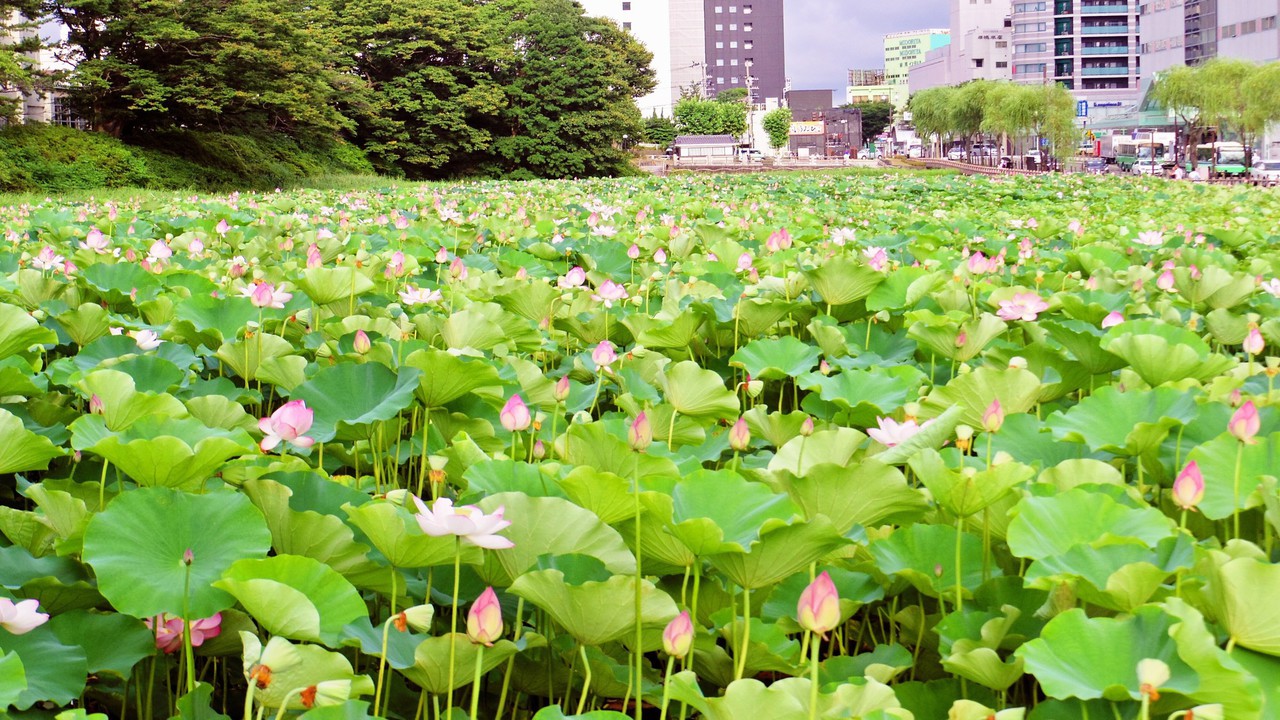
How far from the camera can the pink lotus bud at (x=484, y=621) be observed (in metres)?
0.76

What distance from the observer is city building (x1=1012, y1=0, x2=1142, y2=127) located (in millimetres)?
76875

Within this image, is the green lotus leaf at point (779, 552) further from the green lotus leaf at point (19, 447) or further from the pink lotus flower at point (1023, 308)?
the pink lotus flower at point (1023, 308)

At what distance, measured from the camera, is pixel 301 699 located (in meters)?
0.75

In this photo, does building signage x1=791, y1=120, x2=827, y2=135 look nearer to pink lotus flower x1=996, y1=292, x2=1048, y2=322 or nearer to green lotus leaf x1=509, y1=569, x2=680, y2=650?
pink lotus flower x1=996, y1=292, x2=1048, y2=322

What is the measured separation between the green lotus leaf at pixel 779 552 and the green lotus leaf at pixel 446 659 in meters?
0.20

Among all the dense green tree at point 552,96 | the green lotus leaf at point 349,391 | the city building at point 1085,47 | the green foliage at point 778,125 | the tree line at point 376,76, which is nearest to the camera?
the green lotus leaf at point 349,391

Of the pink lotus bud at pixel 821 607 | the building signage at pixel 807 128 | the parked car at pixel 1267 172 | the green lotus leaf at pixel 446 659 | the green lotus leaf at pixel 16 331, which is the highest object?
the building signage at pixel 807 128

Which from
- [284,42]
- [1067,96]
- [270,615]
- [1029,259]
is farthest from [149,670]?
[1067,96]

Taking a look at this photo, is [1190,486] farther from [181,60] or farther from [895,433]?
[181,60]

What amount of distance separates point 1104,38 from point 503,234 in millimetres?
84507

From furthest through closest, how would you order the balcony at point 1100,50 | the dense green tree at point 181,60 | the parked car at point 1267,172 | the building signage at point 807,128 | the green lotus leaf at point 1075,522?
the building signage at point 807,128
the balcony at point 1100,50
the parked car at point 1267,172
the dense green tree at point 181,60
the green lotus leaf at point 1075,522

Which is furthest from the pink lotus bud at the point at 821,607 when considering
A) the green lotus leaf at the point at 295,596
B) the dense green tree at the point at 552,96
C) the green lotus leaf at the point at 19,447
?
the dense green tree at the point at 552,96

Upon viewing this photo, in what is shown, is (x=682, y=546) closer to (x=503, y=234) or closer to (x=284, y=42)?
(x=503, y=234)

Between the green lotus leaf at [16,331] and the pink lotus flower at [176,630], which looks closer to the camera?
the pink lotus flower at [176,630]
